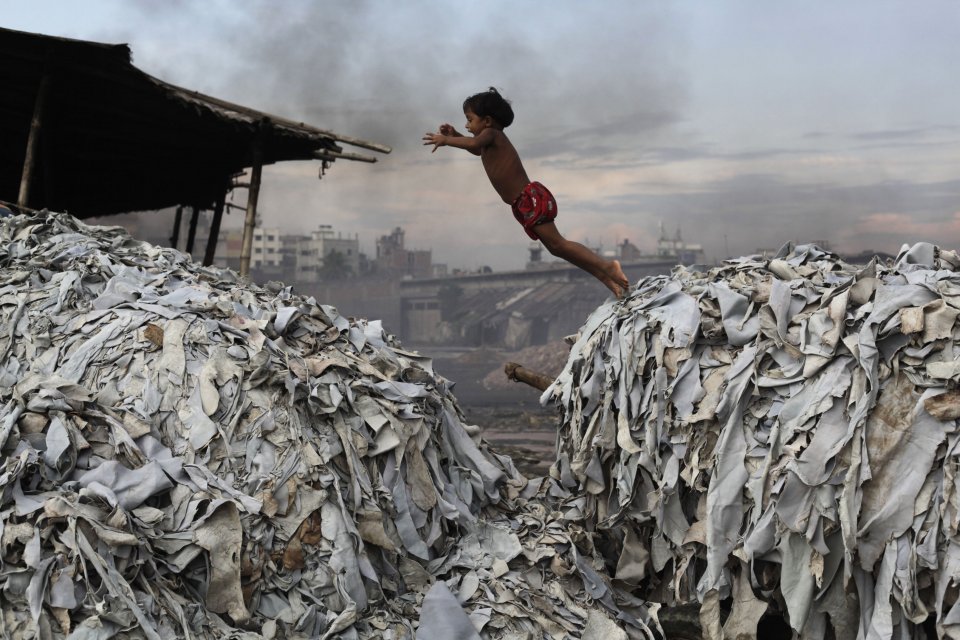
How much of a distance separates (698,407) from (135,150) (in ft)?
26.6

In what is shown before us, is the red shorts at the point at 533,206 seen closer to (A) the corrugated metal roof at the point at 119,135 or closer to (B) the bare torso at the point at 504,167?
(B) the bare torso at the point at 504,167

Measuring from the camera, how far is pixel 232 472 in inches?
118

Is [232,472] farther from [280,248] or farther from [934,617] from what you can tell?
[280,248]

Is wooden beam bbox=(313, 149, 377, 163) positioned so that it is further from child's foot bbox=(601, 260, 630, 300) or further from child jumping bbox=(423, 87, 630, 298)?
child's foot bbox=(601, 260, 630, 300)

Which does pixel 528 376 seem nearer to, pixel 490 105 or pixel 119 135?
pixel 490 105

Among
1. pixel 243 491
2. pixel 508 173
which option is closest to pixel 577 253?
pixel 508 173

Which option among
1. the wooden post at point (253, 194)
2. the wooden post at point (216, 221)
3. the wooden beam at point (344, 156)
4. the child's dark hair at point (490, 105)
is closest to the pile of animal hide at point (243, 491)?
the child's dark hair at point (490, 105)

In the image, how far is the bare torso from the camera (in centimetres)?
416

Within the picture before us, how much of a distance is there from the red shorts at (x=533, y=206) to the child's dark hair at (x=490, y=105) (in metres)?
0.36

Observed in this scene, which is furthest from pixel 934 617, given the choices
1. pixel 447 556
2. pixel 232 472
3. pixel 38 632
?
pixel 38 632

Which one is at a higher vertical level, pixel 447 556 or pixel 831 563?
pixel 831 563

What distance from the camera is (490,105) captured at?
416cm

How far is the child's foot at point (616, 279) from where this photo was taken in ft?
12.9

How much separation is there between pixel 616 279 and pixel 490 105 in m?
1.04
